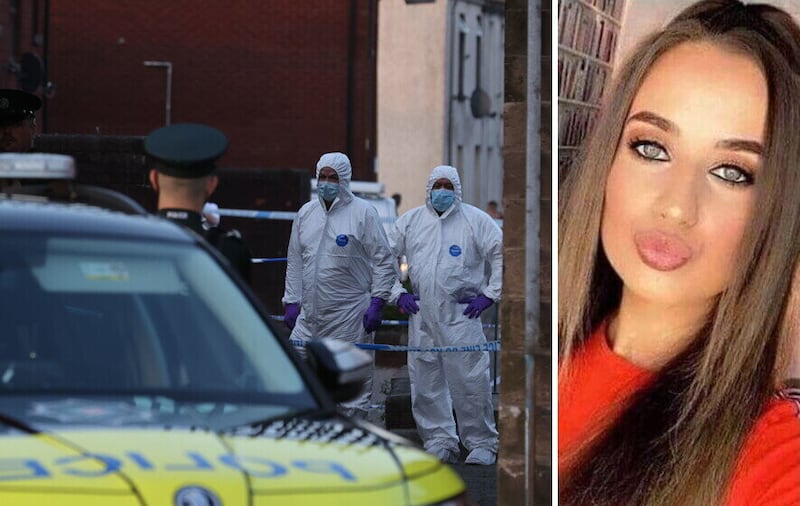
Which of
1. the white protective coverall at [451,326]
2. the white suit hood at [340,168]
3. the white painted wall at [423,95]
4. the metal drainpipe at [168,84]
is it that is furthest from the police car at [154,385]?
the white painted wall at [423,95]

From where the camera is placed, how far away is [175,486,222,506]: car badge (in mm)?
4977

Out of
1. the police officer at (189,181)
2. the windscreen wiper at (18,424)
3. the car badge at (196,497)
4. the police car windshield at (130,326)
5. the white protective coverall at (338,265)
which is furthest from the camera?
the white protective coverall at (338,265)

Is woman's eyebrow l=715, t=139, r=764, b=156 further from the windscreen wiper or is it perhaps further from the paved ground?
the paved ground

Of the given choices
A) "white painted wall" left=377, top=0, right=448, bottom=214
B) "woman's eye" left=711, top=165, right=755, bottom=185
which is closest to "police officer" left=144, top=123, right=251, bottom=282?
"woman's eye" left=711, top=165, right=755, bottom=185

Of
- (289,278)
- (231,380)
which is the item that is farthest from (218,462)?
(289,278)

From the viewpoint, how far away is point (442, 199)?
15062 mm

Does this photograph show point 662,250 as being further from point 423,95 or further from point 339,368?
point 423,95

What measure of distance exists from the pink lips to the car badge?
121 inches

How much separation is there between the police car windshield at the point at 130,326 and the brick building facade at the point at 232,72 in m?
37.6

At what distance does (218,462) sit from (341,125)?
40.9 m

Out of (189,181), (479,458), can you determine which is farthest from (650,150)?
(479,458)

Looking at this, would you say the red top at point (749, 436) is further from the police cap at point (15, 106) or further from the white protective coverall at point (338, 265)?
the white protective coverall at point (338, 265)

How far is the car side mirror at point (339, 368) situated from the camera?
609 cm

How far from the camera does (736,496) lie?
7.69 metres
